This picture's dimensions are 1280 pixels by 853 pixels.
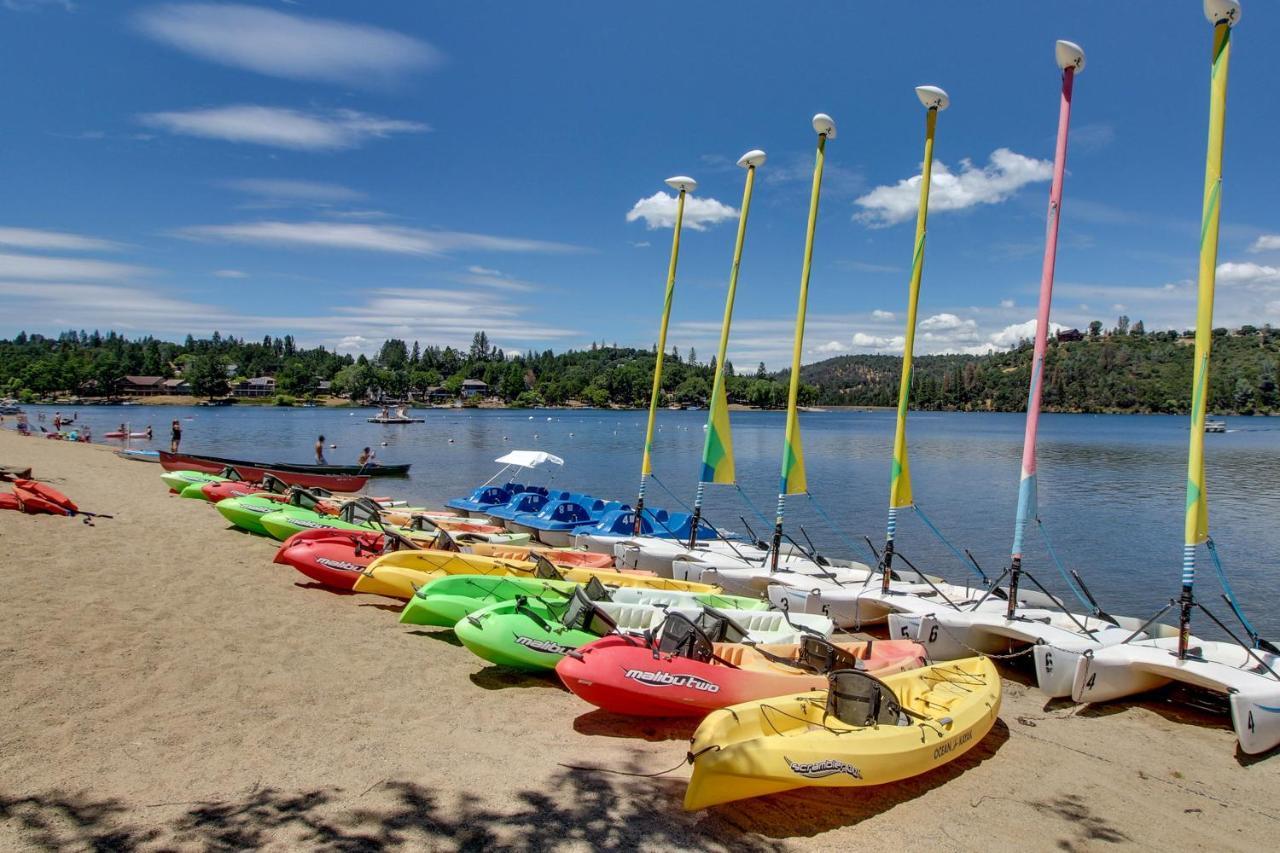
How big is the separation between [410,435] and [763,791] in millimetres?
76428

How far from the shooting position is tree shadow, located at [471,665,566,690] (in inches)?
391

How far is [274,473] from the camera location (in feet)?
100

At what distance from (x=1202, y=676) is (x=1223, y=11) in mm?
8642

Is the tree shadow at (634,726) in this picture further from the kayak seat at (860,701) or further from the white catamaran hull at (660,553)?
the white catamaran hull at (660,553)

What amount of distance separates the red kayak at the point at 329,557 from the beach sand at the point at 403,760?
5.15 feet

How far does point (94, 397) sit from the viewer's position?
142 metres

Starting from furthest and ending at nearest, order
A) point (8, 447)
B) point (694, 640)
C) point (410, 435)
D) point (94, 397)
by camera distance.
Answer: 1. point (94, 397)
2. point (410, 435)
3. point (8, 447)
4. point (694, 640)

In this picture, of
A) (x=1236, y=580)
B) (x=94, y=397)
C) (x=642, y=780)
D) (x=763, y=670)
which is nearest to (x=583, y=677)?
(x=642, y=780)

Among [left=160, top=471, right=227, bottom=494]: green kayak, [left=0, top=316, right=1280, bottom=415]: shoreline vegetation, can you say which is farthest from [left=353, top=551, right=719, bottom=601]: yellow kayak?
[left=0, top=316, right=1280, bottom=415]: shoreline vegetation

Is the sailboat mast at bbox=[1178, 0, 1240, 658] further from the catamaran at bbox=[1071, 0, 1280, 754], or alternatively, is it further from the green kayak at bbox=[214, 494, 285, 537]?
the green kayak at bbox=[214, 494, 285, 537]

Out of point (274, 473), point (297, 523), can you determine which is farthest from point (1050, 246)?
point (274, 473)

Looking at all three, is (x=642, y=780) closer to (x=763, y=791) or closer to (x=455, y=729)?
(x=763, y=791)

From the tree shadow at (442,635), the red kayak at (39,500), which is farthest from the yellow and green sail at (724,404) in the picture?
the red kayak at (39,500)

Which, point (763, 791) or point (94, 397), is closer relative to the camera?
point (763, 791)
